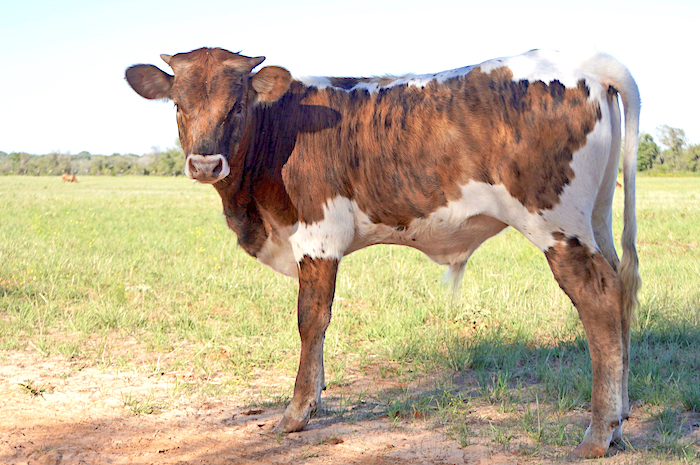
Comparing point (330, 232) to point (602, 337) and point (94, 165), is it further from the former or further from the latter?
point (94, 165)

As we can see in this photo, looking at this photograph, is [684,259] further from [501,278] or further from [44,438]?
[44,438]

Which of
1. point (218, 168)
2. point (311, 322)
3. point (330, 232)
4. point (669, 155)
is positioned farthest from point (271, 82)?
point (669, 155)

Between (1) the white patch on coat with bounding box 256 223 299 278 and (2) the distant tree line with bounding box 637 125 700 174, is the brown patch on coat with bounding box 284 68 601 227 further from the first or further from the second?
(2) the distant tree line with bounding box 637 125 700 174

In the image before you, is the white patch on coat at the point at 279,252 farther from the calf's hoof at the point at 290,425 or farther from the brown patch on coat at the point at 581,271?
the brown patch on coat at the point at 581,271

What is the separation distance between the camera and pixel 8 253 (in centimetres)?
979

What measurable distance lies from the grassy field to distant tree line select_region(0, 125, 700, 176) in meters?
60.8

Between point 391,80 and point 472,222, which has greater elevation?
point 391,80

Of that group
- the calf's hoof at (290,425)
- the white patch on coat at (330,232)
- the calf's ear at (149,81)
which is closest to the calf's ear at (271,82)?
the calf's ear at (149,81)

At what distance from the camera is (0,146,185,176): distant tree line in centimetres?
7412

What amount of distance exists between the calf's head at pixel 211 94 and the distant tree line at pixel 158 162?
213 feet

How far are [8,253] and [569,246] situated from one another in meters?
8.77

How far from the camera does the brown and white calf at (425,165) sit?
3.85m

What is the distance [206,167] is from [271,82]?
2.71ft

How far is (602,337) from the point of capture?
3.79 m
